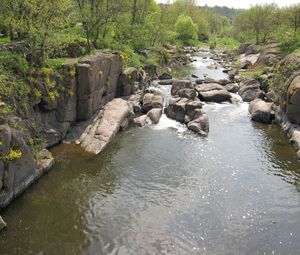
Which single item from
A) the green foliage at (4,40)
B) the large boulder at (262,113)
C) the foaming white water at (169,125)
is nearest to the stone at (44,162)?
the green foliage at (4,40)

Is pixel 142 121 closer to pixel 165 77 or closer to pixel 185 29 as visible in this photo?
pixel 165 77

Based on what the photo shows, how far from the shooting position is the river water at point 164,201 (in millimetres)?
21828

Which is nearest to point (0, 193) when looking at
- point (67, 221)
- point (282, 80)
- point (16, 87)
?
point (67, 221)

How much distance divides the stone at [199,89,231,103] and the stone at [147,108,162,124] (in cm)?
1105

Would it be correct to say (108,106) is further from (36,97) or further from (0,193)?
(0,193)

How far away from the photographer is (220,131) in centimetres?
4194

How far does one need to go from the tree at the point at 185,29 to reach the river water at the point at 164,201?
101 meters

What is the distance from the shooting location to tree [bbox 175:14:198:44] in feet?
431

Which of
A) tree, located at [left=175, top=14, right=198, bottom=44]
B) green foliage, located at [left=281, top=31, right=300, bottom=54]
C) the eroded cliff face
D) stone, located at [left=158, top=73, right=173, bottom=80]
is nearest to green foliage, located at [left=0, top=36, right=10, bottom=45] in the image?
the eroded cliff face

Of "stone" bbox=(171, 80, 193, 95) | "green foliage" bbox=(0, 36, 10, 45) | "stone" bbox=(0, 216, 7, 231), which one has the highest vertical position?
"green foliage" bbox=(0, 36, 10, 45)

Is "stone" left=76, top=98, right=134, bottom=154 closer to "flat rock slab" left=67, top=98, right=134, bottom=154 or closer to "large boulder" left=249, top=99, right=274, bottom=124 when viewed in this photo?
"flat rock slab" left=67, top=98, right=134, bottom=154

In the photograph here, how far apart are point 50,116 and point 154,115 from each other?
14.2 metres

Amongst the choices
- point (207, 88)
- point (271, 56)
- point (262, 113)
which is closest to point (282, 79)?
point (262, 113)

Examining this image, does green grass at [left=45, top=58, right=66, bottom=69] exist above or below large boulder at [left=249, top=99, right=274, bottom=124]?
above
